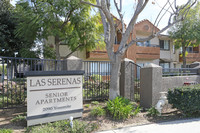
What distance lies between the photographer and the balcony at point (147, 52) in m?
17.5

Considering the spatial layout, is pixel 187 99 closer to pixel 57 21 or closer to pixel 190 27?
pixel 57 21

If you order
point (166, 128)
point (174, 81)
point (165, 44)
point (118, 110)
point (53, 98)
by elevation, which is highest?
point (165, 44)

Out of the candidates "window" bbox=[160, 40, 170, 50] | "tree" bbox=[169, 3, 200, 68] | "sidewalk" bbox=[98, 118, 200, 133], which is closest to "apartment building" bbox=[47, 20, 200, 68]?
"window" bbox=[160, 40, 170, 50]

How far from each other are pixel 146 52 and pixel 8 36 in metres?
14.1

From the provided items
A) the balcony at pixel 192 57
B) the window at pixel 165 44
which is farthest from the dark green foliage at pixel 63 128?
the balcony at pixel 192 57

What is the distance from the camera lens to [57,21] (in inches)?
419

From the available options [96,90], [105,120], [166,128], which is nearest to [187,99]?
[166,128]

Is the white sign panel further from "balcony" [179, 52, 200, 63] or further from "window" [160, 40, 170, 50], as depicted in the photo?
"balcony" [179, 52, 200, 63]

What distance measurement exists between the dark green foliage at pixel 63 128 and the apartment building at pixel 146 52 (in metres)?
Answer: 10.0

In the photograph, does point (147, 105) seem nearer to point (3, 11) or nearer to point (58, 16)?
point (58, 16)

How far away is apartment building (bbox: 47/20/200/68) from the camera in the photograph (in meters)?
Answer: 14.6

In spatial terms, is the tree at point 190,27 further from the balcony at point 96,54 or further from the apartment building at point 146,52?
the balcony at point 96,54

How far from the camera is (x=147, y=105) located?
6.27m

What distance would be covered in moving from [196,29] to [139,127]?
15.2m
